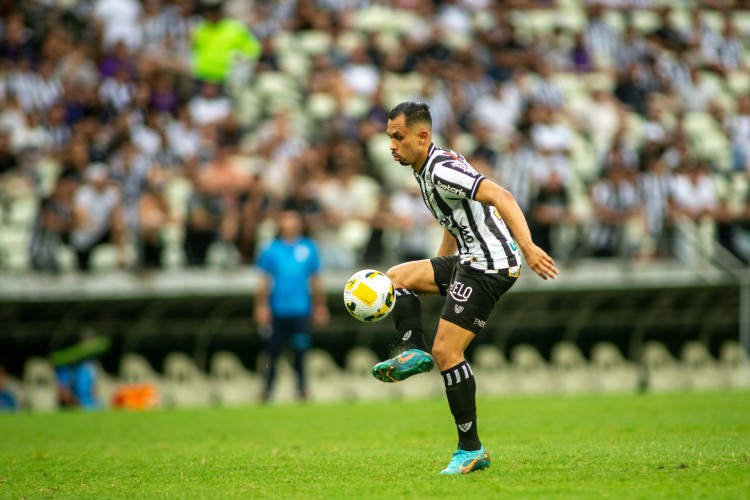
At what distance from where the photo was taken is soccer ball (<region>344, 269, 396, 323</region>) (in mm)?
7480

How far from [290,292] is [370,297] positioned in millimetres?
8039

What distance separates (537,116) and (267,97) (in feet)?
16.2

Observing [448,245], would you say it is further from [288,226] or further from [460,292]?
[288,226]

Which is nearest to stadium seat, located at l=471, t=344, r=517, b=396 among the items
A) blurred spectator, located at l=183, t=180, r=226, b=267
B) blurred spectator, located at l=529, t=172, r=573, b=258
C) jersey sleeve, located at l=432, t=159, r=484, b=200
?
blurred spectator, located at l=529, t=172, r=573, b=258

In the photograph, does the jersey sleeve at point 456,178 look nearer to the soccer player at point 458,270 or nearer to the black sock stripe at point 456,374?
the soccer player at point 458,270

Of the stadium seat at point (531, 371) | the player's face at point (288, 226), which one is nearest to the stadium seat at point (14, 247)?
the player's face at point (288, 226)

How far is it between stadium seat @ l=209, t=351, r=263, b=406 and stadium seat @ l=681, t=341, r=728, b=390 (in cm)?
692

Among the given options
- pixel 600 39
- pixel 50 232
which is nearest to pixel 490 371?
pixel 50 232

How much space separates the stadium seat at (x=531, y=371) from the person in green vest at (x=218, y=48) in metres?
7.29

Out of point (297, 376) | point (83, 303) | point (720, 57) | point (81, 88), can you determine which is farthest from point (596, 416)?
point (720, 57)

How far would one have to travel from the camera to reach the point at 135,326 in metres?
16.1

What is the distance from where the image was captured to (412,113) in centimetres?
730

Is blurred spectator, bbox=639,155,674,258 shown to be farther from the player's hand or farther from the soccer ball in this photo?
the player's hand

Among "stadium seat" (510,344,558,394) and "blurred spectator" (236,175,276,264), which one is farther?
"stadium seat" (510,344,558,394)
